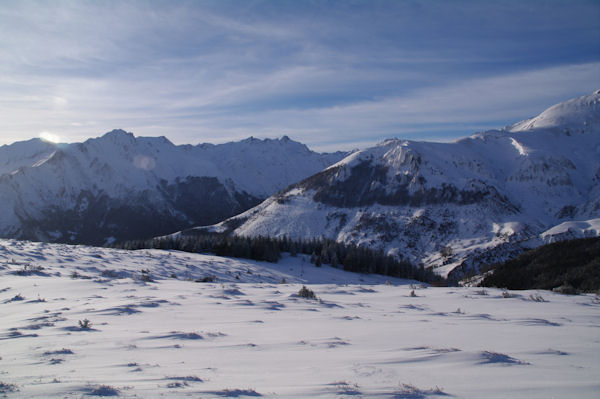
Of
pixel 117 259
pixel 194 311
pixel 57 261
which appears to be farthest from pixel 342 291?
pixel 117 259

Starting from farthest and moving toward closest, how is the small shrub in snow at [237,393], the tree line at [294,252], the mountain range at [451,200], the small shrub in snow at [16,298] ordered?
the mountain range at [451,200] → the tree line at [294,252] → the small shrub in snow at [16,298] → the small shrub in snow at [237,393]

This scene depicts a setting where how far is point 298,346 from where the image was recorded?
653cm

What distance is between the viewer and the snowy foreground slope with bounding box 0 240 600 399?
4.61 meters

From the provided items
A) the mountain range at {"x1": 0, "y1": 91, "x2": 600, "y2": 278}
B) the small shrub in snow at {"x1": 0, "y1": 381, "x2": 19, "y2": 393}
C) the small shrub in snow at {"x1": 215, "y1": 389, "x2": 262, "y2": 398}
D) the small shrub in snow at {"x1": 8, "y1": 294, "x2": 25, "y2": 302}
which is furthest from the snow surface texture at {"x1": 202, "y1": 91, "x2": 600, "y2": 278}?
the small shrub in snow at {"x1": 0, "y1": 381, "x2": 19, "y2": 393}

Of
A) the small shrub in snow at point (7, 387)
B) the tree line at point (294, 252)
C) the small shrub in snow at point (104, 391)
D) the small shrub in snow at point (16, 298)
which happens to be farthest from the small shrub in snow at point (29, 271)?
the tree line at point (294, 252)

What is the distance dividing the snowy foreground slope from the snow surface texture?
101451mm

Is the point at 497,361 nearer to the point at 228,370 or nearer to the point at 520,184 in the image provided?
the point at 228,370

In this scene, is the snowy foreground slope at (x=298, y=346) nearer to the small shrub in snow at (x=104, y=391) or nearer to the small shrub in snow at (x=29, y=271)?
the small shrub in snow at (x=104, y=391)

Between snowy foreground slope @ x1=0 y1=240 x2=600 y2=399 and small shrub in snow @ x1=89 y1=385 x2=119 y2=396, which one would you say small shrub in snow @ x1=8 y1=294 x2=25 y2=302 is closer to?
snowy foreground slope @ x1=0 y1=240 x2=600 y2=399

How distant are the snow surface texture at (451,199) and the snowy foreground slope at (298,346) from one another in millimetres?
101451

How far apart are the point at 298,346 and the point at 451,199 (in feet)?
499

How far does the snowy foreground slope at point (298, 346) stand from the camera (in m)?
4.61

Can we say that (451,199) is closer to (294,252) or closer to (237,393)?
(294,252)

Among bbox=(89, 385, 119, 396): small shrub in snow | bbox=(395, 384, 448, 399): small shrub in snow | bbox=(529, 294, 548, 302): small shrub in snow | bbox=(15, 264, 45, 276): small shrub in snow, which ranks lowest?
bbox=(15, 264, 45, 276): small shrub in snow
